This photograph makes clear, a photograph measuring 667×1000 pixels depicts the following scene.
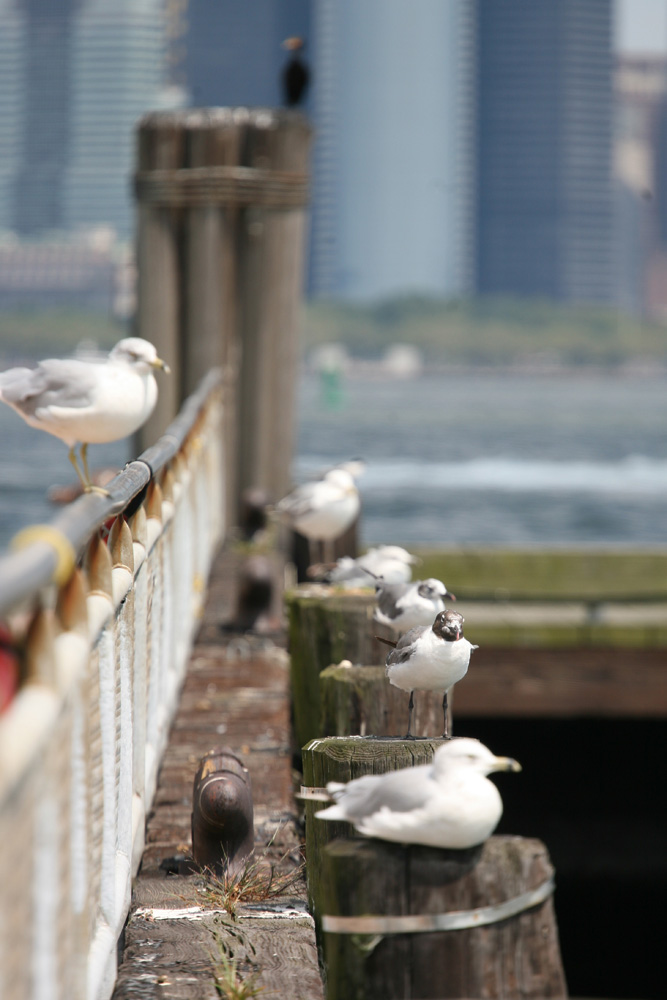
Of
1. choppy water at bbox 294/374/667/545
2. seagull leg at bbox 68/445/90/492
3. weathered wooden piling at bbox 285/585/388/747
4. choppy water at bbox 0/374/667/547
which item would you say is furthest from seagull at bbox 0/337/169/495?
choppy water at bbox 294/374/667/545

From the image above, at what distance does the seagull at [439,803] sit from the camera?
2334 mm

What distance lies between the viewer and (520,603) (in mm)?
9953

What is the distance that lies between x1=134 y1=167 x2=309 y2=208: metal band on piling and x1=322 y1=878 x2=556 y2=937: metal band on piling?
308 inches

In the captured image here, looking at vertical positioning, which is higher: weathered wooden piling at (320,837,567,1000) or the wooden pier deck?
weathered wooden piling at (320,837,567,1000)

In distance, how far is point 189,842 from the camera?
14.1ft

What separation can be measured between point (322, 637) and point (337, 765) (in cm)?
190

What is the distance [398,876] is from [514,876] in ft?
0.68

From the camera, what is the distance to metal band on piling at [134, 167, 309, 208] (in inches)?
377

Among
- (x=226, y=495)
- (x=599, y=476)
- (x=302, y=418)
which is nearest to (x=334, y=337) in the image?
(x=302, y=418)

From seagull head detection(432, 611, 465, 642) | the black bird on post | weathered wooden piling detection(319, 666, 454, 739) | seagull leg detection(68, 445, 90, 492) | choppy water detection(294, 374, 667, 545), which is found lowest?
choppy water detection(294, 374, 667, 545)

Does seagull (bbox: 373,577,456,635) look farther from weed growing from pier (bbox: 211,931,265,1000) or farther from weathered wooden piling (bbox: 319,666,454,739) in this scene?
weed growing from pier (bbox: 211,931,265,1000)

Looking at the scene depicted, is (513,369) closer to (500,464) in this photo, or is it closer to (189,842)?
(500,464)

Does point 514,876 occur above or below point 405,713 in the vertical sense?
above

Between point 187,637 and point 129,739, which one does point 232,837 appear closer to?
point 129,739
